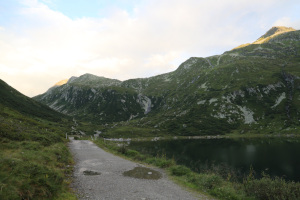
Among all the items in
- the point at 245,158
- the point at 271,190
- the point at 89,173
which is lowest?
the point at 245,158

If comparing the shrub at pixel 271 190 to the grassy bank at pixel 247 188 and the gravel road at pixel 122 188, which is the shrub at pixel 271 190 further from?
the gravel road at pixel 122 188

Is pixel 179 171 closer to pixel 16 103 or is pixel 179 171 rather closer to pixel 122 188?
pixel 122 188

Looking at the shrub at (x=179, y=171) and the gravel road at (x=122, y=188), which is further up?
the gravel road at (x=122, y=188)

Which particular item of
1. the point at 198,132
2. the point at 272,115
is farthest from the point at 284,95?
the point at 198,132

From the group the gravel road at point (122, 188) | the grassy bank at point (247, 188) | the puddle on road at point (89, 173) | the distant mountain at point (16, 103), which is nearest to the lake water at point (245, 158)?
the grassy bank at point (247, 188)

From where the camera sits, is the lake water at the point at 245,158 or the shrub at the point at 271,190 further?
the lake water at the point at 245,158

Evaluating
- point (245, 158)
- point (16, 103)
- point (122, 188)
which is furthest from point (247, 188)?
point (16, 103)

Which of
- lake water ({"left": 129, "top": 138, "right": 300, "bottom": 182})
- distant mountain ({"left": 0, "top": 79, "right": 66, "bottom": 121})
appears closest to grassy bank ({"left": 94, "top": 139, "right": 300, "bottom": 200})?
lake water ({"left": 129, "top": 138, "right": 300, "bottom": 182})

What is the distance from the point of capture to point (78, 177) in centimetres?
1745

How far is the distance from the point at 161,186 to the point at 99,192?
544 centimetres

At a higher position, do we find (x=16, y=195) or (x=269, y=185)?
(x=16, y=195)

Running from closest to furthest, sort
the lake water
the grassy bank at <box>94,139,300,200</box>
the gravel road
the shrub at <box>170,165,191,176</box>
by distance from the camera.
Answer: the gravel road
the grassy bank at <box>94,139,300,200</box>
the shrub at <box>170,165,191,176</box>
the lake water

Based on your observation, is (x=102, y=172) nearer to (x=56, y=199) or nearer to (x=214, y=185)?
(x=56, y=199)

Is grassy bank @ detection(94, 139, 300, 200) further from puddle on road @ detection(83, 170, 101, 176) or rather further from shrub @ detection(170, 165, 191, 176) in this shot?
puddle on road @ detection(83, 170, 101, 176)
